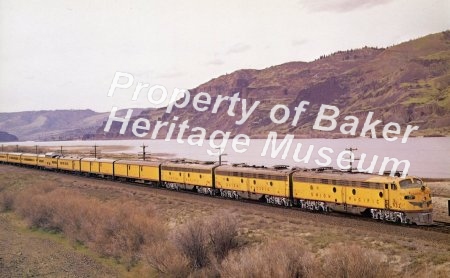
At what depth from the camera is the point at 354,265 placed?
15.1 metres

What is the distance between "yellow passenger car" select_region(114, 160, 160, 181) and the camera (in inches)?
2056

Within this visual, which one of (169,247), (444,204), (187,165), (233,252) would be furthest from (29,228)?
(444,204)

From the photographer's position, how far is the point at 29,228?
40.6 meters

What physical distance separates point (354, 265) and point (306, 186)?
17.7 meters

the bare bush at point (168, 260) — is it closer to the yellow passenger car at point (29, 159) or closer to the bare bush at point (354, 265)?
the bare bush at point (354, 265)

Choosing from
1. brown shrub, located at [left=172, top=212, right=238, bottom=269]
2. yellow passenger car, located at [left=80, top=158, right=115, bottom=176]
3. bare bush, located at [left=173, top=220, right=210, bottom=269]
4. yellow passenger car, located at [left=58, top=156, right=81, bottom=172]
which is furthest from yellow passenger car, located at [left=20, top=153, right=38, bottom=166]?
bare bush, located at [left=173, top=220, right=210, bottom=269]

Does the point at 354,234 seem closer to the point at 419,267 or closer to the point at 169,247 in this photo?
the point at 419,267

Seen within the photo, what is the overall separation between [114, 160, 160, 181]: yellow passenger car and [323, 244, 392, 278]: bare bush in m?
37.2

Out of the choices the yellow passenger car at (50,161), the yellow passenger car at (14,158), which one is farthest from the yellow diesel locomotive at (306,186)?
the yellow passenger car at (14,158)

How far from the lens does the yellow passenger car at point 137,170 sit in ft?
171

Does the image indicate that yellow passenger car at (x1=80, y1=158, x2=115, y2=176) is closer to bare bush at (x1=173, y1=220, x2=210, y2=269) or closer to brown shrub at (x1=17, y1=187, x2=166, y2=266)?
brown shrub at (x1=17, y1=187, x2=166, y2=266)

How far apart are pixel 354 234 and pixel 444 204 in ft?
63.8

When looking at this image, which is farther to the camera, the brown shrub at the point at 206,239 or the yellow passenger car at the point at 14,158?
the yellow passenger car at the point at 14,158

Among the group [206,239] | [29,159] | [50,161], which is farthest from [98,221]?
[29,159]
